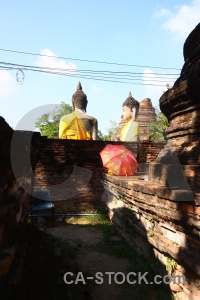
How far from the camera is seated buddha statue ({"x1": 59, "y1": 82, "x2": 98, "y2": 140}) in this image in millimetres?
7984

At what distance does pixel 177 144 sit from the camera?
3408 mm

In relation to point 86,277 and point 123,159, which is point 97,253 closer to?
point 86,277

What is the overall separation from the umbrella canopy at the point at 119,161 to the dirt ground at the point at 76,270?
5.28 ft

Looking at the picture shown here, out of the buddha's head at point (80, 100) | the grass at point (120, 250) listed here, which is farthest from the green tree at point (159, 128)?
the grass at point (120, 250)

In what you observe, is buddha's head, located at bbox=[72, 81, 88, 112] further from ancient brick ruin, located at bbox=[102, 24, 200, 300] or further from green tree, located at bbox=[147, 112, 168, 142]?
green tree, located at bbox=[147, 112, 168, 142]


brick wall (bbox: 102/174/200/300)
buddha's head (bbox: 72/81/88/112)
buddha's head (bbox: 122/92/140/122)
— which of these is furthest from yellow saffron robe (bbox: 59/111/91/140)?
brick wall (bbox: 102/174/200/300)

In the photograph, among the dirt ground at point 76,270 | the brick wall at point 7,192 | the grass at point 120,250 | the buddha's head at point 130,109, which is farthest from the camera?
the buddha's head at point 130,109

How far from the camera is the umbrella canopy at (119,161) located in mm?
6059

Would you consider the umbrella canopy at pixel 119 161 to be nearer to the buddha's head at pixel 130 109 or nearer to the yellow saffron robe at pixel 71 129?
the yellow saffron robe at pixel 71 129

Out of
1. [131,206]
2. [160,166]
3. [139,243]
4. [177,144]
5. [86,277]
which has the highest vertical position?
[177,144]

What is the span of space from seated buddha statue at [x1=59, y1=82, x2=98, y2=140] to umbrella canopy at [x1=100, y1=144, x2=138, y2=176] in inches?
73.9

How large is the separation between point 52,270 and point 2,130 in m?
1.90

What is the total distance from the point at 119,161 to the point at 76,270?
A: 3.10 metres

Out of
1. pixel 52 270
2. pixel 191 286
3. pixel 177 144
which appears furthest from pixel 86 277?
pixel 177 144
